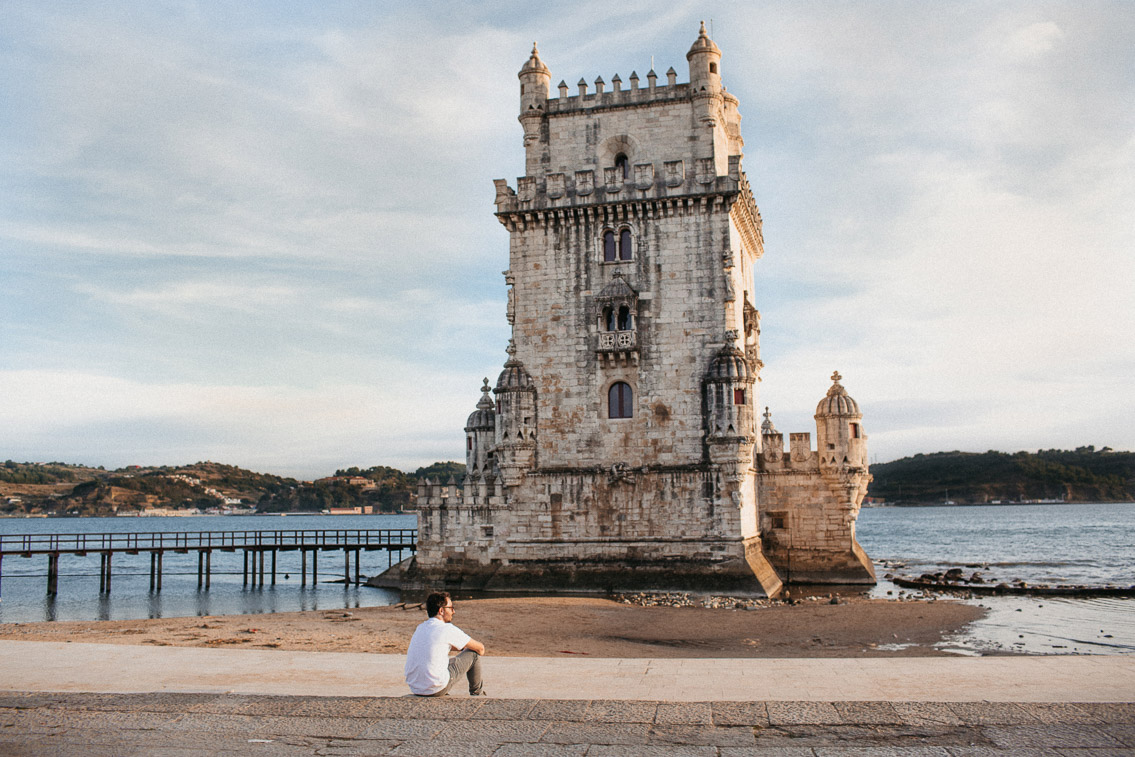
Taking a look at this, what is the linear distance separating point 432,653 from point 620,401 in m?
22.1

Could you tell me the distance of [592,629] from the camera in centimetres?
2359

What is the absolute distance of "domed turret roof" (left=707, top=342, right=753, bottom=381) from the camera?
3003 centimetres

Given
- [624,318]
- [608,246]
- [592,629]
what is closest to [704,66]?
[608,246]

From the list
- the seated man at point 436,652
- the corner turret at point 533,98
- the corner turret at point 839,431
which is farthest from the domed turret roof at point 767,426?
the seated man at point 436,652

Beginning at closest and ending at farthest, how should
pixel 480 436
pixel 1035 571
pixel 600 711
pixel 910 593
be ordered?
1. pixel 600 711
2. pixel 910 593
3. pixel 480 436
4. pixel 1035 571

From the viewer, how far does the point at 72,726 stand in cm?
953

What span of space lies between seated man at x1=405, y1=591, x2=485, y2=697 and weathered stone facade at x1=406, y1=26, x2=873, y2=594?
20.5 meters

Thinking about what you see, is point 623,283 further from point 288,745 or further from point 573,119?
point 288,745

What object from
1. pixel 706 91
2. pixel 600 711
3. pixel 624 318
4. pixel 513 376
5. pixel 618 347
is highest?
pixel 706 91

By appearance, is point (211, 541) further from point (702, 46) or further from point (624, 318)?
point (702, 46)

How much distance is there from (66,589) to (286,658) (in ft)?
137

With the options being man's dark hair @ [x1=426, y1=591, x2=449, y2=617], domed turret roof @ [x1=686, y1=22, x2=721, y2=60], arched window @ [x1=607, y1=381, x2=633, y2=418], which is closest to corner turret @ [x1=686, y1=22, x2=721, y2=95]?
domed turret roof @ [x1=686, y1=22, x2=721, y2=60]

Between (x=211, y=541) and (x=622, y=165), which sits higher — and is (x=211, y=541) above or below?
below

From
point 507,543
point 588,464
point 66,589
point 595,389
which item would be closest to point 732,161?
point 595,389
